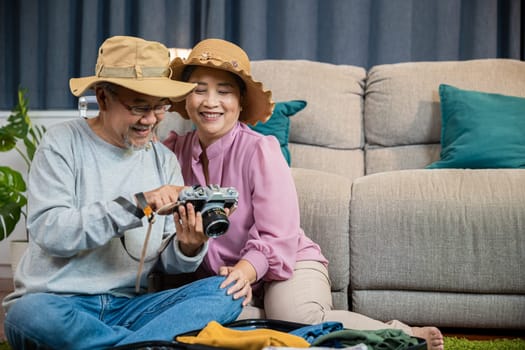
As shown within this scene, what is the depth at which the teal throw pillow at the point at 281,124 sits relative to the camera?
8.31 feet

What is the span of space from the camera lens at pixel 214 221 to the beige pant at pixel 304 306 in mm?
364

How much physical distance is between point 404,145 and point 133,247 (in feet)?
4.84

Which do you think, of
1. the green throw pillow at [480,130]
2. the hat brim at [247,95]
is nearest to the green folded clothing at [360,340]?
the hat brim at [247,95]

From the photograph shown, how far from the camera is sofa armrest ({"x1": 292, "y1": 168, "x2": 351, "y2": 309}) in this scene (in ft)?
7.14

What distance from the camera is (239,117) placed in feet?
6.63

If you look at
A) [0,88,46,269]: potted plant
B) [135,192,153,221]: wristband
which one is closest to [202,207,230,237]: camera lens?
[135,192,153,221]: wristband

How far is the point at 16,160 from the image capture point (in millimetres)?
3299

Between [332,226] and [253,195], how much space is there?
0.46m

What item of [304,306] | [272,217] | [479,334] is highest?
[272,217]

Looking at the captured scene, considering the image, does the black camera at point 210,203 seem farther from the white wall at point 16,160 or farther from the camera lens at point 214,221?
the white wall at point 16,160

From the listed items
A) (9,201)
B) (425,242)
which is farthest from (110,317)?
(9,201)

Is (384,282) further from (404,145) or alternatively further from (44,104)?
(44,104)

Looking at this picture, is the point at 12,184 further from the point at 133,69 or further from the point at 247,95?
the point at 133,69

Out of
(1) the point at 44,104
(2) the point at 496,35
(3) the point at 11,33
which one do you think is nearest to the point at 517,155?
(2) the point at 496,35
